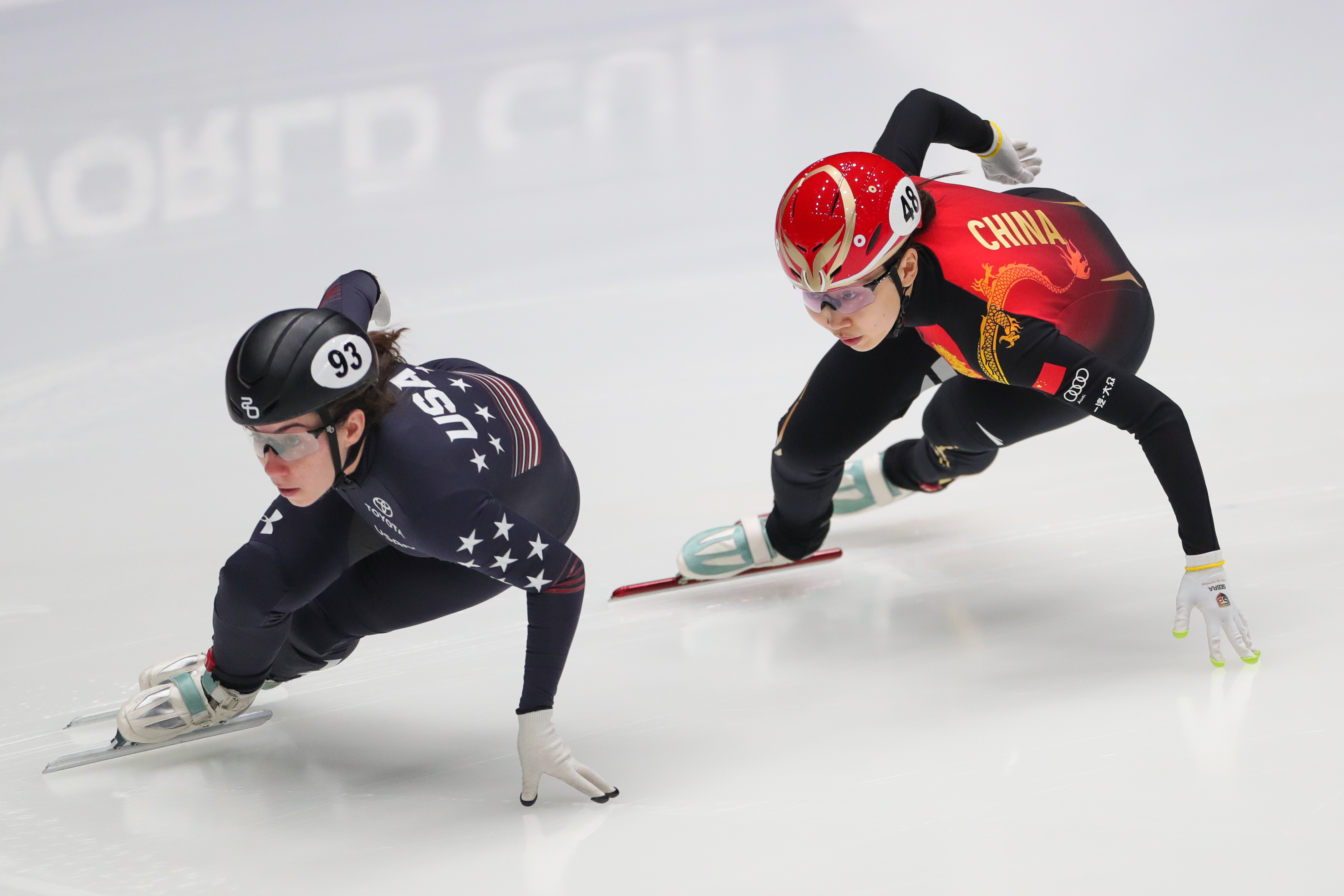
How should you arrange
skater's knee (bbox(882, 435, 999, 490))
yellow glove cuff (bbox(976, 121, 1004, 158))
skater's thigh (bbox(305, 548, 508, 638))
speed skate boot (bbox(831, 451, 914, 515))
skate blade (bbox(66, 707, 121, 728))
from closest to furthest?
1. skater's thigh (bbox(305, 548, 508, 638))
2. skate blade (bbox(66, 707, 121, 728))
3. yellow glove cuff (bbox(976, 121, 1004, 158))
4. skater's knee (bbox(882, 435, 999, 490))
5. speed skate boot (bbox(831, 451, 914, 515))

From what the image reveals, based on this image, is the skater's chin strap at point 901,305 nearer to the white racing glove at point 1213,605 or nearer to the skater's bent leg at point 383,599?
the white racing glove at point 1213,605

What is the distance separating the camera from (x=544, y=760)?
2662mm

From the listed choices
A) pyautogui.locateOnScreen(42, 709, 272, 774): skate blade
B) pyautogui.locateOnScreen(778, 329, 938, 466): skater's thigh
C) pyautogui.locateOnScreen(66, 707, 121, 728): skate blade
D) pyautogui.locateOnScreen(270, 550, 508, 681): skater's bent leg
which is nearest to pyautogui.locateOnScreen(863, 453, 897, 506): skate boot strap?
pyautogui.locateOnScreen(778, 329, 938, 466): skater's thigh

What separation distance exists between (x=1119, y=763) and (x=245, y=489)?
3.44 meters

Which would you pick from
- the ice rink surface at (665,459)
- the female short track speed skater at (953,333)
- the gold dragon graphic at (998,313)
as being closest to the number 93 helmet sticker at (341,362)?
the ice rink surface at (665,459)

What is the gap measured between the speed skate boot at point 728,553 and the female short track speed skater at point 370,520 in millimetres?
873

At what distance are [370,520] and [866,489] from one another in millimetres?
1878

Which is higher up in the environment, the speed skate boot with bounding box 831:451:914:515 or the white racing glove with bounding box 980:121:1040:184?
the white racing glove with bounding box 980:121:1040:184

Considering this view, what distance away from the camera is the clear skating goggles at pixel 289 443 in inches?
99.0

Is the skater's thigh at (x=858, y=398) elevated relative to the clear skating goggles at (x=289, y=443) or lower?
lower

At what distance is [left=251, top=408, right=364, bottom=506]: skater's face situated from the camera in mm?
2502

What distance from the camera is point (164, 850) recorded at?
8.70 feet

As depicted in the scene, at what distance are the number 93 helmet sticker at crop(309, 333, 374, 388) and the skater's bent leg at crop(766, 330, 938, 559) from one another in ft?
4.82

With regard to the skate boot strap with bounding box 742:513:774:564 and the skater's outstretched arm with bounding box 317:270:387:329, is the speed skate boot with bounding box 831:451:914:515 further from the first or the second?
the skater's outstretched arm with bounding box 317:270:387:329
